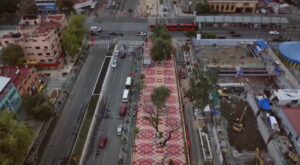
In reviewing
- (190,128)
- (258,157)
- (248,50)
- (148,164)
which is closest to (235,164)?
(258,157)

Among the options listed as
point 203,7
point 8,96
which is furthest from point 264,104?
point 8,96

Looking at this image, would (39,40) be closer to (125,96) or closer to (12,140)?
(125,96)

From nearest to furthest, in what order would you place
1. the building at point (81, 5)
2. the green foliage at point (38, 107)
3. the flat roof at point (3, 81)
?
the green foliage at point (38, 107)
the flat roof at point (3, 81)
the building at point (81, 5)

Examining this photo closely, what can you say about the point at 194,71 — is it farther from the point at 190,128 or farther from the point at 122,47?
the point at 122,47

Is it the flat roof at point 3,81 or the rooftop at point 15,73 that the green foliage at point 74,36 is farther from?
the flat roof at point 3,81

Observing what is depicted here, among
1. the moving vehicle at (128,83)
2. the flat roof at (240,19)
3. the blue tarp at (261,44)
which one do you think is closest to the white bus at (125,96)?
the moving vehicle at (128,83)

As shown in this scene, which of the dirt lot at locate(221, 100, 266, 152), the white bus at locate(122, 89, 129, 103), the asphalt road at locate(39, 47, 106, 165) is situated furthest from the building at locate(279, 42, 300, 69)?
the asphalt road at locate(39, 47, 106, 165)

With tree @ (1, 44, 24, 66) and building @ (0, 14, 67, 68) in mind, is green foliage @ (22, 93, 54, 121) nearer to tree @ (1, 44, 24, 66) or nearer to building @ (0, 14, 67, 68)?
tree @ (1, 44, 24, 66)
